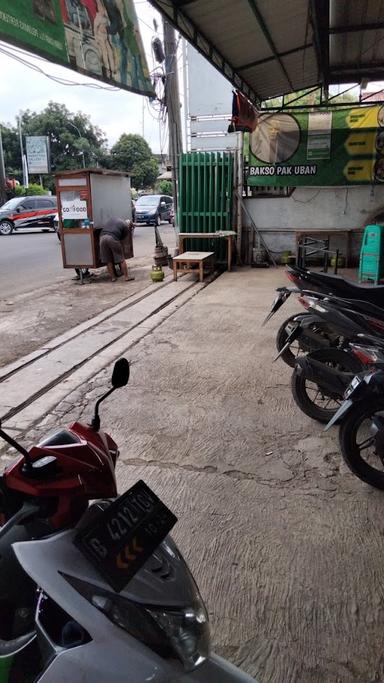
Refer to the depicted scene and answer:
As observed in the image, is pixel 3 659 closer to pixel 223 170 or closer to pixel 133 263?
pixel 223 170

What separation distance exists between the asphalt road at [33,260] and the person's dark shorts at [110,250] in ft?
4.02

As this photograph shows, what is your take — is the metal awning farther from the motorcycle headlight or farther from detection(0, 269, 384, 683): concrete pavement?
the motorcycle headlight

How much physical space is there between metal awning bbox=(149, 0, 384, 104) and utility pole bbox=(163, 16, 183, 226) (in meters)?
1.59

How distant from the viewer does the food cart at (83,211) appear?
9203mm

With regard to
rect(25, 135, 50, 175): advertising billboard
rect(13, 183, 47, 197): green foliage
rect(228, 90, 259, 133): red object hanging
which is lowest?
rect(13, 183, 47, 197): green foliage

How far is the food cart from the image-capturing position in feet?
30.2

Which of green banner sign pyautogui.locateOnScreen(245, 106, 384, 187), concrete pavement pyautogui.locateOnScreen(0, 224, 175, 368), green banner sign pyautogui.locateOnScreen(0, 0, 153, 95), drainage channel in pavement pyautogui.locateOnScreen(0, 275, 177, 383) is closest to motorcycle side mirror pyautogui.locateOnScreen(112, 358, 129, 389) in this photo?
drainage channel in pavement pyautogui.locateOnScreen(0, 275, 177, 383)

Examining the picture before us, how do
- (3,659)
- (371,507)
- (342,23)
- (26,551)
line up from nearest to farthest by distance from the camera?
(26,551) < (3,659) < (371,507) < (342,23)

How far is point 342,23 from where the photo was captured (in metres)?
7.19

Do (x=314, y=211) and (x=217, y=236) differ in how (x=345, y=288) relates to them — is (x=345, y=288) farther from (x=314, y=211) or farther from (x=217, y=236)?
(x=314, y=211)

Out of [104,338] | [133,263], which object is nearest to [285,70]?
[133,263]

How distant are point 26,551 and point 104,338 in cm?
449

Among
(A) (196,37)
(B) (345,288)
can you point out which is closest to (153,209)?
(A) (196,37)

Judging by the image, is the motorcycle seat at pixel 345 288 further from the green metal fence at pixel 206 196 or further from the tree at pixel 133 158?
the tree at pixel 133 158
